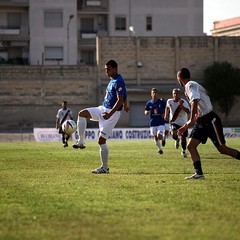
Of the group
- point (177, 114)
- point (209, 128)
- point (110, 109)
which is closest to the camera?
point (209, 128)

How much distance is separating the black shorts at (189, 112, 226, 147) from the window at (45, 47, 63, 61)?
68.1m

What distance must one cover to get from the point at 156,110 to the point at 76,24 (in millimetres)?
55173

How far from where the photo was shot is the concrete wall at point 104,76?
3000 inches

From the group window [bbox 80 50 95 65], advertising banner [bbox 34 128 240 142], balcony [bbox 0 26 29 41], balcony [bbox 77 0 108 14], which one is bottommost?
advertising banner [bbox 34 128 240 142]

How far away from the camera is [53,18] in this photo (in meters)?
83.6

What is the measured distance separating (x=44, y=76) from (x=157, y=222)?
220 ft

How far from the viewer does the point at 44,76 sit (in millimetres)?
76250

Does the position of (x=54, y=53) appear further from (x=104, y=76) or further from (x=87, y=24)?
(x=104, y=76)

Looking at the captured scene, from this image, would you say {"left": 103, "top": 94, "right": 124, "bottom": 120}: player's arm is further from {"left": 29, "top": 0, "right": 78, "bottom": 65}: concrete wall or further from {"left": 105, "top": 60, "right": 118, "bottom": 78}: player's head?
{"left": 29, "top": 0, "right": 78, "bottom": 65}: concrete wall

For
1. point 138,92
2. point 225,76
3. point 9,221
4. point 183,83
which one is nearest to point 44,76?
point 138,92

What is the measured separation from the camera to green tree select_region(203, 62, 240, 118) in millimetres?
77875

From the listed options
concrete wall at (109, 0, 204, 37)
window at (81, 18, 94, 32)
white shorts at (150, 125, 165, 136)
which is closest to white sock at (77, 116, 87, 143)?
white shorts at (150, 125, 165, 136)

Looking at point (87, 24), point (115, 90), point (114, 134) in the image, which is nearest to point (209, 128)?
point (115, 90)

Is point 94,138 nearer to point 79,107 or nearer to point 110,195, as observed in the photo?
point 79,107
